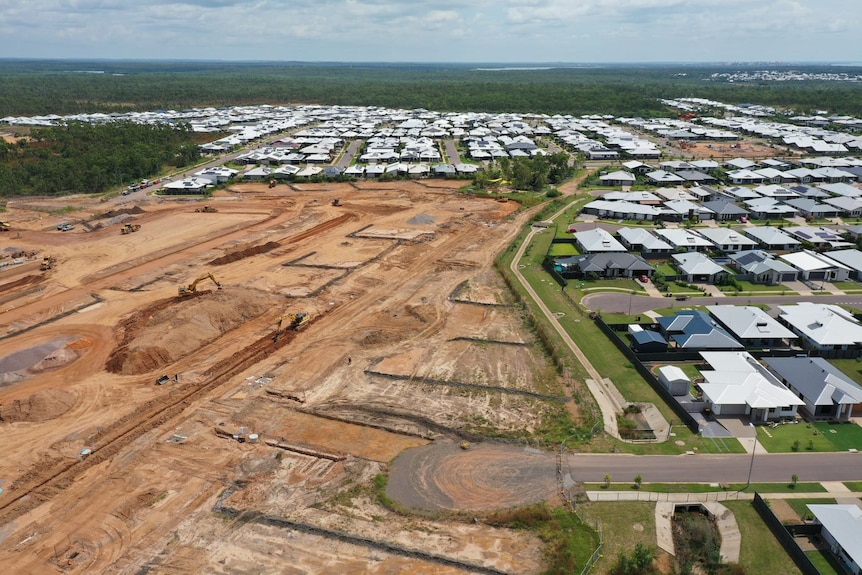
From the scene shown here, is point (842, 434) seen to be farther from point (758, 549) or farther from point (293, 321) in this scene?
point (293, 321)

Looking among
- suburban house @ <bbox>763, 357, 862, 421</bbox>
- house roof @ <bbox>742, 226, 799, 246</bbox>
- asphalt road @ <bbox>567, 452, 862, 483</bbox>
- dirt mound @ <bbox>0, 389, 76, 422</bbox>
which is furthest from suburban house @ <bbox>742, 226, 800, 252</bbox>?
dirt mound @ <bbox>0, 389, 76, 422</bbox>

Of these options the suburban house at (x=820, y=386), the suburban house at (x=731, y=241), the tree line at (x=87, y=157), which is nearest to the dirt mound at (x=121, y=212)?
the tree line at (x=87, y=157)

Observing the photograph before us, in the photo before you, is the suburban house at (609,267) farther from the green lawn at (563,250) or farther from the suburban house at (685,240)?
the suburban house at (685,240)

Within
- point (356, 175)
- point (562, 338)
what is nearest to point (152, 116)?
point (356, 175)

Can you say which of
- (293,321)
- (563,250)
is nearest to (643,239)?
(563,250)

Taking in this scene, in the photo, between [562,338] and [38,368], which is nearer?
[38,368]

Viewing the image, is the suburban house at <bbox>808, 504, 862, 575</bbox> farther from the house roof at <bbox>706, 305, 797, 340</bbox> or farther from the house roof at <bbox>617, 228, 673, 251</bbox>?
the house roof at <bbox>617, 228, 673, 251</bbox>

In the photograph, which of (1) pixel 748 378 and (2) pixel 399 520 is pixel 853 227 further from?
(2) pixel 399 520
